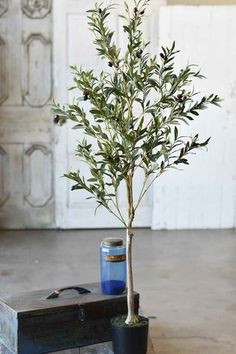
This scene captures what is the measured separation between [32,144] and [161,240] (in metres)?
1.68

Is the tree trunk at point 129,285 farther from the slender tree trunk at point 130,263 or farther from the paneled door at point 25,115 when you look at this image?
the paneled door at point 25,115

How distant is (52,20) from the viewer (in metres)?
6.00

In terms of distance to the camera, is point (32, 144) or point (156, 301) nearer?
point (156, 301)

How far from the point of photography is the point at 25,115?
6.15 metres

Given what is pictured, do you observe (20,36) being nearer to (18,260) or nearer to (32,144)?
(32,144)

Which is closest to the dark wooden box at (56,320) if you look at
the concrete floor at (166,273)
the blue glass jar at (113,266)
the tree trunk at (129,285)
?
the blue glass jar at (113,266)

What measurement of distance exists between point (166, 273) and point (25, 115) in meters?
2.41

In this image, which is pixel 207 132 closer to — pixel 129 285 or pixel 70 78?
pixel 70 78

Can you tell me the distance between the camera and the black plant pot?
2732 mm

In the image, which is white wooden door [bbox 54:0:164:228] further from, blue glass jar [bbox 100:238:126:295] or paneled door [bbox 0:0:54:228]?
blue glass jar [bbox 100:238:126:295]

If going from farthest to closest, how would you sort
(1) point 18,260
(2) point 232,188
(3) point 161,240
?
1. (2) point 232,188
2. (3) point 161,240
3. (1) point 18,260

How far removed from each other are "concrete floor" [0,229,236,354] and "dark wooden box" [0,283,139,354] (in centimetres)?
53

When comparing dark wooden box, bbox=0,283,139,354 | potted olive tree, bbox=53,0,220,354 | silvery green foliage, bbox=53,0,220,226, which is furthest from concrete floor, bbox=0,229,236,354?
silvery green foliage, bbox=53,0,220,226

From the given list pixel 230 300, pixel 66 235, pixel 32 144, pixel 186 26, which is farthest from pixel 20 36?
pixel 230 300
